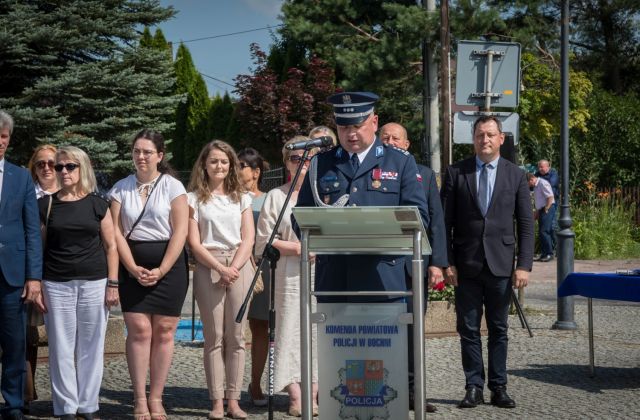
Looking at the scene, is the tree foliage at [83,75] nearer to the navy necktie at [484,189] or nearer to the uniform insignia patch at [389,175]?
the navy necktie at [484,189]

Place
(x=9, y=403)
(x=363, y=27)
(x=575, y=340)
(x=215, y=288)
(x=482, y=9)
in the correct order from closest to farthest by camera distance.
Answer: (x=9, y=403) → (x=215, y=288) → (x=575, y=340) → (x=482, y=9) → (x=363, y=27)

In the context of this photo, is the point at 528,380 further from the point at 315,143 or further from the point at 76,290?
the point at 76,290

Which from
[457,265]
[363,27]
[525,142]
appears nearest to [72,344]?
[457,265]

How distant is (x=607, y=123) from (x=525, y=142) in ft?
8.17

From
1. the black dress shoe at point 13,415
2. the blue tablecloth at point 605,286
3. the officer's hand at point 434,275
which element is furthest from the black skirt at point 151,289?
the blue tablecloth at point 605,286

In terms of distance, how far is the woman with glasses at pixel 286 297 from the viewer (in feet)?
23.6

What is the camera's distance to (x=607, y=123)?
99.1ft

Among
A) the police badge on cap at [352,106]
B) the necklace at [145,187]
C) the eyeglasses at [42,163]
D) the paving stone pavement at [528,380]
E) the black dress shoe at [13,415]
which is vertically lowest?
the paving stone pavement at [528,380]

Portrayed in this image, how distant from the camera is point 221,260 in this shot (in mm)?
7301

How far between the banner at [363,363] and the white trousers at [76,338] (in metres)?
2.22

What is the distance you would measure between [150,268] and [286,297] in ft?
3.24

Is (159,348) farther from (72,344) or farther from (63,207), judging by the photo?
(63,207)

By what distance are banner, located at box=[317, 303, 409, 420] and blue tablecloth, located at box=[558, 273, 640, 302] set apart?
332cm

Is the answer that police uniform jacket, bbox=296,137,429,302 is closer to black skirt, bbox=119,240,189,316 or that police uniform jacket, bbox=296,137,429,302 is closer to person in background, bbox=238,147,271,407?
black skirt, bbox=119,240,189,316
